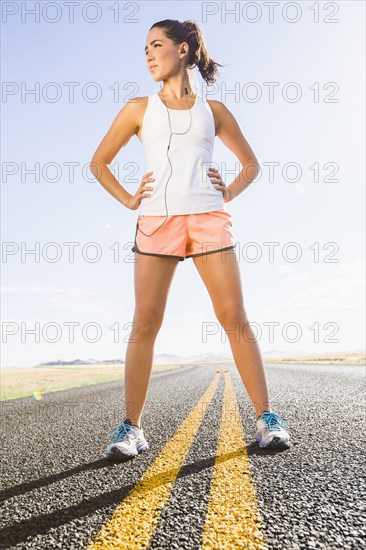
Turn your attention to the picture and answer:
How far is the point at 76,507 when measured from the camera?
Result: 5.25 ft

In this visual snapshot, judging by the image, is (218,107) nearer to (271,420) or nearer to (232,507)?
(271,420)

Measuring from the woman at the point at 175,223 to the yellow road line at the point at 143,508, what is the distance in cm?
55

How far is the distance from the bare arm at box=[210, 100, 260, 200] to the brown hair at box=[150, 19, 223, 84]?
0.31 metres

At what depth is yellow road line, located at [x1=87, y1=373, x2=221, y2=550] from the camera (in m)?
1.29

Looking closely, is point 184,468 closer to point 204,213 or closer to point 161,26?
point 204,213

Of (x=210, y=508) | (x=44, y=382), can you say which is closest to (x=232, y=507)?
(x=210, y=508)

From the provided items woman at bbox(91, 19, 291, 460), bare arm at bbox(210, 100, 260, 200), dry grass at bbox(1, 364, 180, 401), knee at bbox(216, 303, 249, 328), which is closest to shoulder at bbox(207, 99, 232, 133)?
bare arm at bbox(210, 100, 260, 200)

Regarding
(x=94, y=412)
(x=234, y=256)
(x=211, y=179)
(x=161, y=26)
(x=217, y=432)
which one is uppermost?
(x=161, y=26)

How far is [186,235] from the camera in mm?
2850

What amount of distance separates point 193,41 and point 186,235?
1461 millimetres

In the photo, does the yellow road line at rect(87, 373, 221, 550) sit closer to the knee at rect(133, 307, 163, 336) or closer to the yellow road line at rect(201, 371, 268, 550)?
the yellow road line at rect(201, 371, 268, 550)

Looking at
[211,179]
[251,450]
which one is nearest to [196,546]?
[251,450]

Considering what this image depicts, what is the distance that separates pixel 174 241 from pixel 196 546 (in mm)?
1872

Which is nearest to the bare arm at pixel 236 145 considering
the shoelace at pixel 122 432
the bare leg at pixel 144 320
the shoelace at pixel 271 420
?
the bare leg at pixel 144 320
